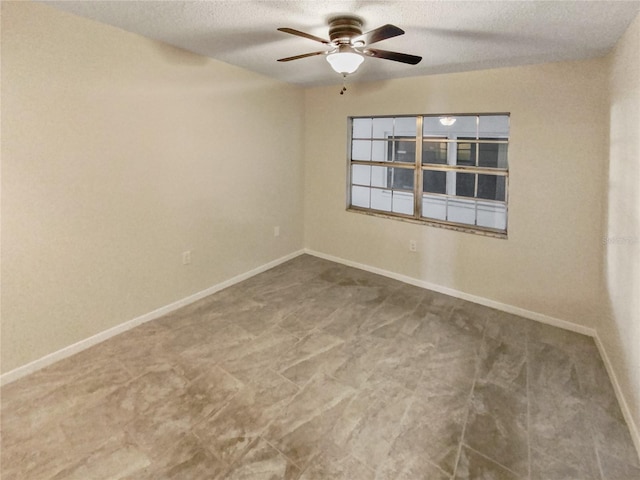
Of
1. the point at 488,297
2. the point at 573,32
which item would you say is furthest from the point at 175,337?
the point at 573,32

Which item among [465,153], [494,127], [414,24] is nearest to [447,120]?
[465,153]

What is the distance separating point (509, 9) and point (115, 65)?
8.85 feet

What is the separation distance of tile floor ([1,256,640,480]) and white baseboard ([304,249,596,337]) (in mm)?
111

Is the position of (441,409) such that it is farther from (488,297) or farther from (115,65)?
(115,65)

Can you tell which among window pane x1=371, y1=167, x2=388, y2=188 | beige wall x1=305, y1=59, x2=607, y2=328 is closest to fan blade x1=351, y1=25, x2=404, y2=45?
beige wall x1=305, y1=59, x2=607, y2=328

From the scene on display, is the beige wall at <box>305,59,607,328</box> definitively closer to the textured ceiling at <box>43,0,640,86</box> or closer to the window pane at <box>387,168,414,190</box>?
the textured ceiling at <box>43,0,640,86</box>

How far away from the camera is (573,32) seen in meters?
2.27

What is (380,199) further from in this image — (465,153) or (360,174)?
(465,153)

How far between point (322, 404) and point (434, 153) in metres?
3.38

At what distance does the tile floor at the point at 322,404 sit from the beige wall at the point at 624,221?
0.28 metres

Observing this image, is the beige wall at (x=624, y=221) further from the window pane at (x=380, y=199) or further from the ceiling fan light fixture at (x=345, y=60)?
the window pane at (x=380, y=199)

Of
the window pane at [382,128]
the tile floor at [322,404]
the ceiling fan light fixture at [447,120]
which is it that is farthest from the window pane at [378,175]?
the tile floor at [322,404]

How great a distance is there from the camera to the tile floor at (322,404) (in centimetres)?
170

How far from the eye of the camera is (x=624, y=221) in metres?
2.17
